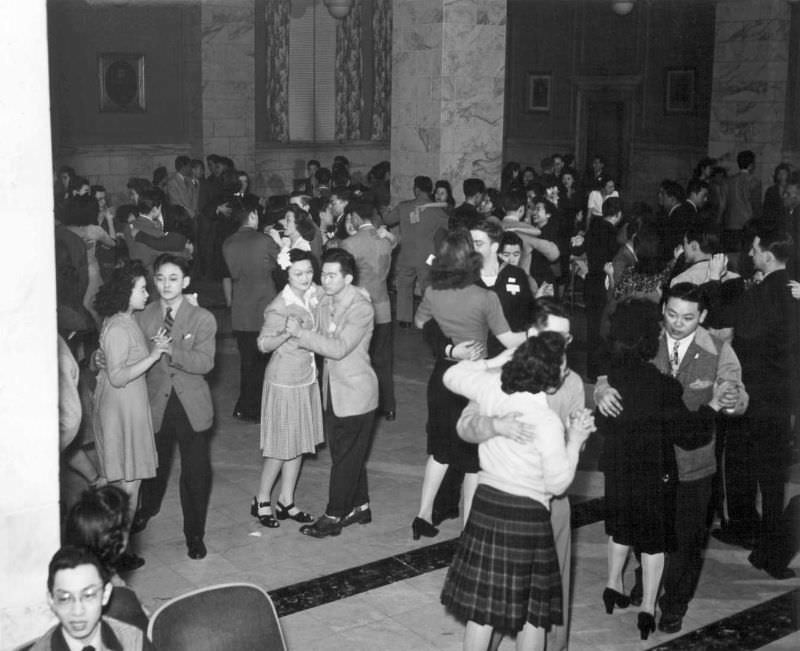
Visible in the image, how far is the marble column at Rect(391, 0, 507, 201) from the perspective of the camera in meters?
11.9

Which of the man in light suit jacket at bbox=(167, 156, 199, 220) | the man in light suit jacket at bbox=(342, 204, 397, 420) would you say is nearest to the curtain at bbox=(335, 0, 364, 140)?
the man in light suit jacket at bbox=(167, 156, 199, 220)

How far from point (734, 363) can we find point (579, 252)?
5796 mm

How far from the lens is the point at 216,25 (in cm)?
1794

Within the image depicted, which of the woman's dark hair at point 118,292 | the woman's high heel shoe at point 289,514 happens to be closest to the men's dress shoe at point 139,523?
the woman's high heel shoe at point 289,514

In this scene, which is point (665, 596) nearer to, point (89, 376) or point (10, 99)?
point (10, 99)

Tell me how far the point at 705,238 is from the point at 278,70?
533 inches

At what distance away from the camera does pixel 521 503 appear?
453 centimetres

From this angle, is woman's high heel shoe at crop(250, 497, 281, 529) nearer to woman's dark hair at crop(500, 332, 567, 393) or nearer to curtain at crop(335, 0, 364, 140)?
woman's dark hair at crop(500, 332, 567, 393)

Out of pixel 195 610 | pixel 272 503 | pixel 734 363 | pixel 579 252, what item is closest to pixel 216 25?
pixel 579 252

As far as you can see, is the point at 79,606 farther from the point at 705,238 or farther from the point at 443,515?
the point at 705,238

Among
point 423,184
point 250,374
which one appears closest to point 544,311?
point 250,374

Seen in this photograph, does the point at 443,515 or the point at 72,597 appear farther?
the point at 443,515

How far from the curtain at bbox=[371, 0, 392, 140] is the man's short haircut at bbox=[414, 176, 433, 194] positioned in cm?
990

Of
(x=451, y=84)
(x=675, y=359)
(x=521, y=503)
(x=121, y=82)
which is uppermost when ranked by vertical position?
(x=121, y=82)
